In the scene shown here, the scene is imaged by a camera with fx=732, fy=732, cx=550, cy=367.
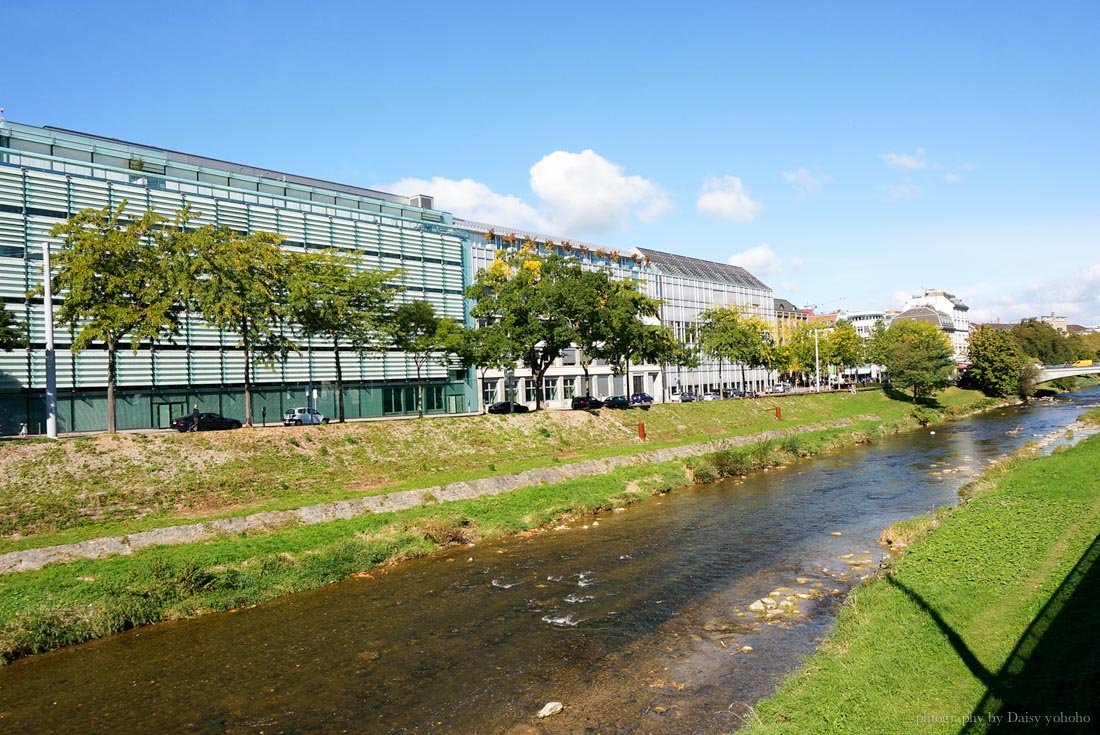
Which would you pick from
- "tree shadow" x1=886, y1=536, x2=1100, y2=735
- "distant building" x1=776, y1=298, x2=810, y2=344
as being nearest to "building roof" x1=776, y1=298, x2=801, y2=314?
"distant building" x1=776, y1=298, x2=810, y2=344

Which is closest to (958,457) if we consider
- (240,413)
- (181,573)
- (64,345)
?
(181,573)

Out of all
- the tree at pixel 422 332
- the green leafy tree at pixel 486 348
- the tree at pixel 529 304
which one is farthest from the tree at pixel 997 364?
the tree at pixel 422 332

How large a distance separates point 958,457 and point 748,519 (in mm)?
25719

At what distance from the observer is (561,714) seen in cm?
1558

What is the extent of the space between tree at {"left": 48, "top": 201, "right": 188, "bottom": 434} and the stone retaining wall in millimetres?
→ 12361

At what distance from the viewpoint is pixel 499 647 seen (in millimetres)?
19641

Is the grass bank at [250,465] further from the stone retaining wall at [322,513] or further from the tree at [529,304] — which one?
the tree at [529,304]

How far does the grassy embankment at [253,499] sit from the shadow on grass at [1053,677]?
21631 mm

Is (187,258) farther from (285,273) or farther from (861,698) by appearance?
(861,698)

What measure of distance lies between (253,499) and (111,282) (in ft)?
42.8

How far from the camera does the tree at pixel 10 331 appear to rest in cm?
Result: 4466

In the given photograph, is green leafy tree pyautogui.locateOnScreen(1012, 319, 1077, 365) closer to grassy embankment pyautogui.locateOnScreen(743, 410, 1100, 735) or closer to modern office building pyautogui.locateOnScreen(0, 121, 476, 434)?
modern office building pyautogui.locateOnScreen(0, 121, 476, 434)

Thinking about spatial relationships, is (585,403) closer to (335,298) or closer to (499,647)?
(335,298)

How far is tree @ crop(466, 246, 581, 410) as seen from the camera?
58.8 meters
